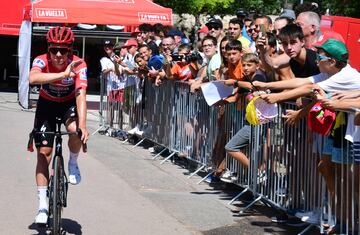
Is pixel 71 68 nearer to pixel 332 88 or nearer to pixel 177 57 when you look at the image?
pixel 332 88

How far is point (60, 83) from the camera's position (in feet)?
25.8

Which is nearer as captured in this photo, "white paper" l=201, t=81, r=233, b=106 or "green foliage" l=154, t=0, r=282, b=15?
"white paper" l=201, t=81, r=233, b=106

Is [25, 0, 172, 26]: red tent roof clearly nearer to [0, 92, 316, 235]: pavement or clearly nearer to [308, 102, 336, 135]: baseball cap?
[0, 92, 316, 235]: pavement

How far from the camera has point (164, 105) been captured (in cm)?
1399

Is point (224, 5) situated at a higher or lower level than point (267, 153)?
higher

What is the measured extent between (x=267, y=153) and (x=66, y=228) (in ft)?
8.44

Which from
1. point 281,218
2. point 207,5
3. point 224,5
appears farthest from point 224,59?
point 224,5

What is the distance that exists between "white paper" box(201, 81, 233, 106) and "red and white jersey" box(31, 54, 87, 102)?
115 inches

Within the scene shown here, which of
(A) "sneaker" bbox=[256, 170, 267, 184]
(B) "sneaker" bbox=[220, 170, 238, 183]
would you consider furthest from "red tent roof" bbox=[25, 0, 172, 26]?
(A) "sneaker" bbox=[256, 170, 267, 184]

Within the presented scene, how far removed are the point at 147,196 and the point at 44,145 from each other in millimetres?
2737

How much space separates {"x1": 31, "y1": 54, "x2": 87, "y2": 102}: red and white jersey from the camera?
7730mm

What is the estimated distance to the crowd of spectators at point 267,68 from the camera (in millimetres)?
7461

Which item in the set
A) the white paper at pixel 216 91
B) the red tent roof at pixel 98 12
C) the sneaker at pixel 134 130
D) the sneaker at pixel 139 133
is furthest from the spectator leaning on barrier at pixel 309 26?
the red tent roof at pixel 98 12

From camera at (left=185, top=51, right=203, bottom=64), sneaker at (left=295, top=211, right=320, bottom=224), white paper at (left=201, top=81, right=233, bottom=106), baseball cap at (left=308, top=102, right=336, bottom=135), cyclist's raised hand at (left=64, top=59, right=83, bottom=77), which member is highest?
cyclist's raised hand at (left=64, top=59, right=83, bottom=77)
